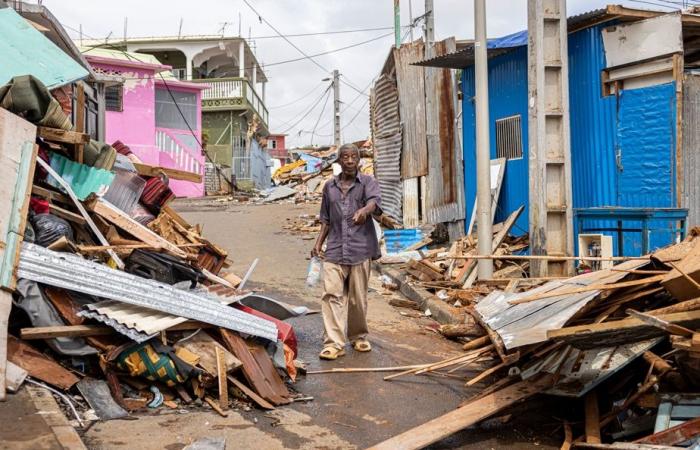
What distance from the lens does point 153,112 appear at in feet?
92.3

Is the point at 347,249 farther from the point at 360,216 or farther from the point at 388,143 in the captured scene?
the point at 388,143

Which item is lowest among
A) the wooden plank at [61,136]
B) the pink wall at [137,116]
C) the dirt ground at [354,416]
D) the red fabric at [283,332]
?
the dirt ground at [354,416]

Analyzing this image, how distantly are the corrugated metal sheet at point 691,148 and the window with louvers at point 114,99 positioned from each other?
70.3ft

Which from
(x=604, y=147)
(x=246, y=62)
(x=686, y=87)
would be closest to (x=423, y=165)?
(x=604, y=147)

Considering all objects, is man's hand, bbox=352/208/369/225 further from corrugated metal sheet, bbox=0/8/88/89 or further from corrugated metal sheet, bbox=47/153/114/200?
corrugated metal sheet, bbox=0/8/88/89

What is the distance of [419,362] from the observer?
20.5 ft

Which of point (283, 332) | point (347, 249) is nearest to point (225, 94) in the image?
point (347, 249)

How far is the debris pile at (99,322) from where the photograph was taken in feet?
14.9

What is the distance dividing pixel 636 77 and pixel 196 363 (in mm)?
7393

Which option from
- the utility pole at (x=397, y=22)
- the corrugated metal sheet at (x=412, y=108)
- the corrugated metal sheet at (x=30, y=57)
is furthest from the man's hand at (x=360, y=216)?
the utility pole at (x=397, y=22)

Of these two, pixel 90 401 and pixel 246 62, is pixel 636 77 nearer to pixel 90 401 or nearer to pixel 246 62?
pixel 90 401

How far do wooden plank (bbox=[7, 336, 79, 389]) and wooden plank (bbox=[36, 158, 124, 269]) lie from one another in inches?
55.0

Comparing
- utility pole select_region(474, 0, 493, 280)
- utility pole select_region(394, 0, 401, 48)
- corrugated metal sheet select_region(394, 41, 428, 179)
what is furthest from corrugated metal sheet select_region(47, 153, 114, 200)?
utility pole select_region(394, 0, 401, 48)

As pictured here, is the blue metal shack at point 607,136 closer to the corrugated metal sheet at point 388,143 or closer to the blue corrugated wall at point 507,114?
the blue corrugated wall at point 507,114
